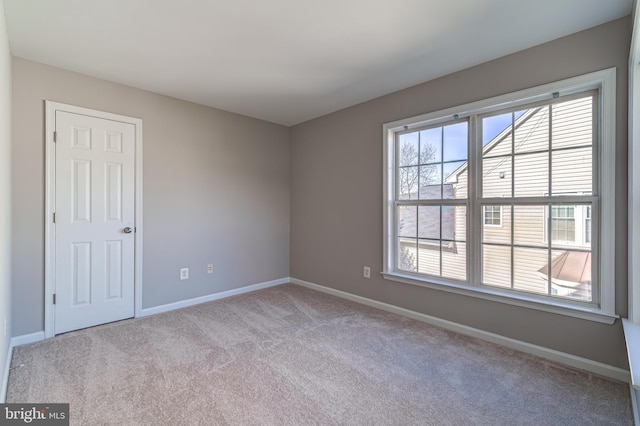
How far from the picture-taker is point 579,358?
2133mm

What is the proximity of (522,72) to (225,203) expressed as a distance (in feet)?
11.3

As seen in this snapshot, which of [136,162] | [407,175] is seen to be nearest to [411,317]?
[407,175]

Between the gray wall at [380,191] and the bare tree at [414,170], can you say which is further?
the bare tree at [414,170]

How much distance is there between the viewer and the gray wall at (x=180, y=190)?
8.27ft

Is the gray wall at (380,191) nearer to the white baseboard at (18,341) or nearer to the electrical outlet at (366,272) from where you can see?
the electrical outlet at (366,272)

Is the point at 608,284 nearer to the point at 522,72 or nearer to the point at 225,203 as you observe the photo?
the point at 522,72

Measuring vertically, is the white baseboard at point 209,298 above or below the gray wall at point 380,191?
below

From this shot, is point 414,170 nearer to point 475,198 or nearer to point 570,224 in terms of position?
point 475,198

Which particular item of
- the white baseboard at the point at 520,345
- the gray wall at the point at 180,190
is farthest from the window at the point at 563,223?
the gray wall at the point at 180,190

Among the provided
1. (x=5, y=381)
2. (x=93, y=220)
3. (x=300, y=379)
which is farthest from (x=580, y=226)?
(x=93, y=220)

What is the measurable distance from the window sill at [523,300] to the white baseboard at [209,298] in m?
2.08

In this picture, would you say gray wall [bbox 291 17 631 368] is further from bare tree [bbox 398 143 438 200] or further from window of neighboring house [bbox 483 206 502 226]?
window of neighboring house [bbox 483 206 502 226]

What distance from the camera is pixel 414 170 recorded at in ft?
10.5
